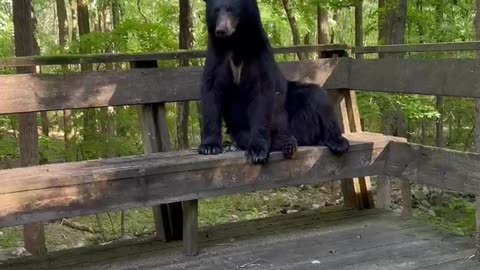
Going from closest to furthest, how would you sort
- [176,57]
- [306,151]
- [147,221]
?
1. [306,151]
2. [176,57]
3. [147,221]

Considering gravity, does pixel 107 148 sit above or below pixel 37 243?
above

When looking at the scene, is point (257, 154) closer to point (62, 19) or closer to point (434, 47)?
point (434, 47)

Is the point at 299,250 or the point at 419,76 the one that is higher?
the point at 419,76

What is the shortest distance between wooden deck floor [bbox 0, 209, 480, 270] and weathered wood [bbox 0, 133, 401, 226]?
40cm

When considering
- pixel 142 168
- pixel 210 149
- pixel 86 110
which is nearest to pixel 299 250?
pixel 210 149

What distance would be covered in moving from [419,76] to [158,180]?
1954 mm

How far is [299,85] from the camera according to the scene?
400 centimetres

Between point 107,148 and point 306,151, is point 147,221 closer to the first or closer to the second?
point 107,148

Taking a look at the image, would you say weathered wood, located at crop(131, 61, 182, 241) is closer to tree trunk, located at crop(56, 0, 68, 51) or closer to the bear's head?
the bear's head

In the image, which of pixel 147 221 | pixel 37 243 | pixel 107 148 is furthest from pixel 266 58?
pixel 147 221

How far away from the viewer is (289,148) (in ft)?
11.6

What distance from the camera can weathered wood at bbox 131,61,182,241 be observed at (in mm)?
3785

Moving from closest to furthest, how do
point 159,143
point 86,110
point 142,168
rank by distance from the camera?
point 142,168 < point 159,143 < point 86,110

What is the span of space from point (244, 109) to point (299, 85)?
0.47m
